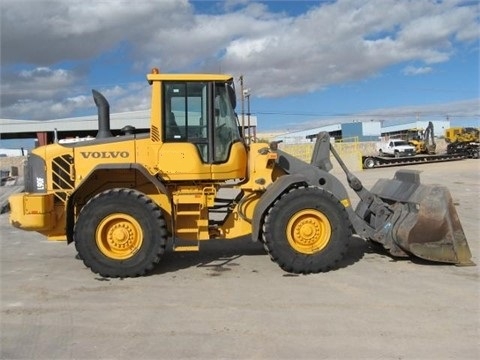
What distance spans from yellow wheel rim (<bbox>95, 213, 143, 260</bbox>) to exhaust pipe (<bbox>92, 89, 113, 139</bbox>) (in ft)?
5.09

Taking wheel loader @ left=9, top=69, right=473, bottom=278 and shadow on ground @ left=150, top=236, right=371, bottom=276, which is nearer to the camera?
wheel loader @ left=9, top=69, right=473, bottom=278

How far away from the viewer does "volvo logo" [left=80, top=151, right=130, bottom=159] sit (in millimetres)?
7688

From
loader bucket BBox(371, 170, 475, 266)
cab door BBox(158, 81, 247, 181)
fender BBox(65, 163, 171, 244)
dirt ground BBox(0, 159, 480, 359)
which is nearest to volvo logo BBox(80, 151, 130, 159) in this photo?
fender BBox(65, 163, 171, 244)

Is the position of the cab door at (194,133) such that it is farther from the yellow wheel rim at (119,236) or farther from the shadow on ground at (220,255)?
the shadow on ground at (220,255)

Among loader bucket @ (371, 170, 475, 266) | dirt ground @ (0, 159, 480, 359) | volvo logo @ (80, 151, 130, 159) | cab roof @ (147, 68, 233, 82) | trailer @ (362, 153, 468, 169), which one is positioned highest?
cab roof @ (147, 68, 233, 82)

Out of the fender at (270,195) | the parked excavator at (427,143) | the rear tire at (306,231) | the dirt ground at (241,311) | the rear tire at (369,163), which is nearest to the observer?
the dirt ground at (241,311)

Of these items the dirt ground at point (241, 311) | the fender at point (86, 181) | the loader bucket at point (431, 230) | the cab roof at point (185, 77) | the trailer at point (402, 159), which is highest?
the cab roof at point (185, 77)

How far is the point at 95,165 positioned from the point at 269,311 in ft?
11.3

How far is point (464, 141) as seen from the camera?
4428 cm

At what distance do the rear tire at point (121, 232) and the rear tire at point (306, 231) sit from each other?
1566 millimetres

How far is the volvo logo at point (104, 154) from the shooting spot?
25.2ft

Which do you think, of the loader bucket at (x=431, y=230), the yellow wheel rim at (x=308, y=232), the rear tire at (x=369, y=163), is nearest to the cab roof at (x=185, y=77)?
the yellow wheel rim at (x=308, y=232)

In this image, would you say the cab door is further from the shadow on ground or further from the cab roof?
the shadow on ground

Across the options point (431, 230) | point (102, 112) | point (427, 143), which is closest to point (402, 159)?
point (427, 143)
